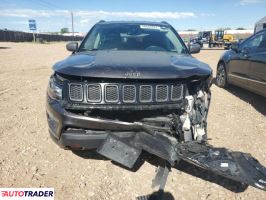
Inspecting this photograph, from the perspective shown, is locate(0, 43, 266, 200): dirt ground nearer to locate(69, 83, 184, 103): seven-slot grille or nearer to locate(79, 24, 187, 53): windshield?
locate(69, 83, 184, 103): seven-slot grille

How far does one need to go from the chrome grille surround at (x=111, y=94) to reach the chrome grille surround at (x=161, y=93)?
1.39 feet

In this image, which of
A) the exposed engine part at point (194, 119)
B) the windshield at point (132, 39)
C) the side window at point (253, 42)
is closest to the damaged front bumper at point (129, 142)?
the exposed engine part at point (194, 119)

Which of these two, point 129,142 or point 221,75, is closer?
point 129,142

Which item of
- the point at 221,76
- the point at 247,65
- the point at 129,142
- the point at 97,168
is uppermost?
the point at 247,65

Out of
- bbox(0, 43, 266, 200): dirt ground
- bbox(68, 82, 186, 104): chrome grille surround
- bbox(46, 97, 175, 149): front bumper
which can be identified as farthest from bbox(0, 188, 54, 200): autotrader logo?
bbox(68, 82, 186, 104): chrome grille surround

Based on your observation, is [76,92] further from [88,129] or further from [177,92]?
[177,92]

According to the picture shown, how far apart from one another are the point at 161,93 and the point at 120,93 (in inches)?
17.2

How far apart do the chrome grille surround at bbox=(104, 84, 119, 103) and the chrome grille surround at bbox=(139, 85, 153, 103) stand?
251mm

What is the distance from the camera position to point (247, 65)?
7289mm

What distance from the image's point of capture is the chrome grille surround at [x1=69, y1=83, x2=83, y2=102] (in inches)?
137

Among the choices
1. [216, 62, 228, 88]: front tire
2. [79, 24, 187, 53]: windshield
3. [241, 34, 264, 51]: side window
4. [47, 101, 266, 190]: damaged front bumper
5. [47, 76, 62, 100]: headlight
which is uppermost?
[79, 24, 187, 53]: windshield

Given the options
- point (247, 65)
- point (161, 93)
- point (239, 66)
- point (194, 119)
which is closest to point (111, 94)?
point (161, 93)

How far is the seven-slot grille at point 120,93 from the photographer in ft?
11.3

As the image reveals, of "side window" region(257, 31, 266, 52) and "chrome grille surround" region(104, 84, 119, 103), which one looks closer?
"chrome grille surround" region(104, 84, 119, 103)
